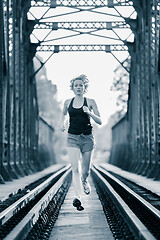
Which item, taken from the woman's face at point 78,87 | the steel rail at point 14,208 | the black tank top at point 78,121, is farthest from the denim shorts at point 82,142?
the steel rail at point 14,208

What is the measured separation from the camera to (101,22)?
→ 2184 cm

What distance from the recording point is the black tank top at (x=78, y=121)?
22.8 feet

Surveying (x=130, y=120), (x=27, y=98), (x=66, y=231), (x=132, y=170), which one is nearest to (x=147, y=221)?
(x=66, y=231)

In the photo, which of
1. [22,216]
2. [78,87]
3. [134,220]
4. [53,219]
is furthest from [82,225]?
[78,87]

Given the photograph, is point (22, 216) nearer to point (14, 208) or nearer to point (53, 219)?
point (14, 208)

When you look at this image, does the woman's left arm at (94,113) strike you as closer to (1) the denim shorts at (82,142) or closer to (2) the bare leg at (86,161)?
(1) the denim shorts at (82,142)

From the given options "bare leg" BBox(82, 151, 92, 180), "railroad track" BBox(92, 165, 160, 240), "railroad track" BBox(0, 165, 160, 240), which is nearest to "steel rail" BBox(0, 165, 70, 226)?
"railroad track" BBox(0, 165, 160, 240)

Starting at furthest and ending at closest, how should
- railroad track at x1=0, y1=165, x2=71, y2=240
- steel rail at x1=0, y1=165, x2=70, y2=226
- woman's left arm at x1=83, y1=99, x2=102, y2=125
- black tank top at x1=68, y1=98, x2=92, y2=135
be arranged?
black tank top at x1=68, y1=98, x2=92, y2=135
woman's left arm at x1=83, y1=99, x2=102, y2=125
steel rail at x1=0, y1=165, x2=70, y2=226
railroad track at x1=0, y1=165, x2=71, y2=240

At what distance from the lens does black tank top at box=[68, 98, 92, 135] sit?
6953mm

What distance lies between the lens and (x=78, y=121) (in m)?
6.97

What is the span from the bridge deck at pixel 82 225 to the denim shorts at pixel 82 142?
38.0 inches

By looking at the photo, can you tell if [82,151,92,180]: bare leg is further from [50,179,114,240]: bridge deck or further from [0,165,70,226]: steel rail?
[0,165,70,226]: steel rail

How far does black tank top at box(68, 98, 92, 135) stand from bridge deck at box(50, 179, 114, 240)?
1194 mm

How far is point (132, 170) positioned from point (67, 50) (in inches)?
230
